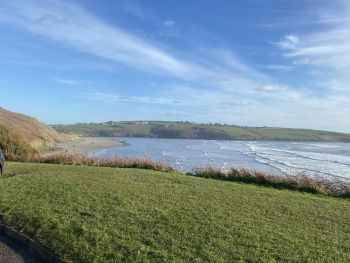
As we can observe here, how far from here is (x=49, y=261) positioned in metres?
8.15

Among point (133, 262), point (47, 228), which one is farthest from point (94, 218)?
point (133, 262)

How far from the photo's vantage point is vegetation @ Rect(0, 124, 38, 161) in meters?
23.2

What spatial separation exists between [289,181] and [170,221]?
9192 mm

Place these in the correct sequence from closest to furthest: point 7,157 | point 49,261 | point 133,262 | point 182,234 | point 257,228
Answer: point 133,262, point 49,261, point 182,234, point 257,228, point 7,157

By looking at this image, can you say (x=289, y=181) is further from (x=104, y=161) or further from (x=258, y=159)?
(x=258, y=159)

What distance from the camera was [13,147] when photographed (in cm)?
2462

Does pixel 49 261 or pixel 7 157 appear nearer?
pixel 49 261

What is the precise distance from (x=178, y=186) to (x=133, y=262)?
697cm

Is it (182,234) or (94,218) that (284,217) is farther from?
(94,218)

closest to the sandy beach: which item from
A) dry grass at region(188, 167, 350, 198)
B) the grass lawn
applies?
dry grass at region(188, 167, 350, 198)

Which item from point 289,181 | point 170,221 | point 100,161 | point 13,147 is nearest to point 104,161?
point 100,161

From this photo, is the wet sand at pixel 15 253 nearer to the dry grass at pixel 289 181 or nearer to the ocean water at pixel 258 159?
the dry grass at pixel 289 181

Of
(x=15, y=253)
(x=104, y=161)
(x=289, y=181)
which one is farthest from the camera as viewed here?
(x=104, y=161)

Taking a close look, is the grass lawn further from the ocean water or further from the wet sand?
the ocean water
